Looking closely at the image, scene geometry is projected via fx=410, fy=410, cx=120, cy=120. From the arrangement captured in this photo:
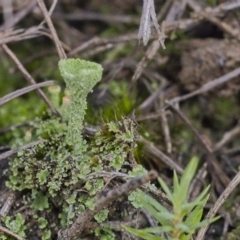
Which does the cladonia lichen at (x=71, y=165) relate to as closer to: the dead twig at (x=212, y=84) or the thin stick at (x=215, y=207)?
the thin stick at (x=215, y=207)

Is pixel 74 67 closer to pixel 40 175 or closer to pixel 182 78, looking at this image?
pixel 40 175

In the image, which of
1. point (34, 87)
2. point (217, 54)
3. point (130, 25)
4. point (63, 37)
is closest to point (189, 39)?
point (217, 54)

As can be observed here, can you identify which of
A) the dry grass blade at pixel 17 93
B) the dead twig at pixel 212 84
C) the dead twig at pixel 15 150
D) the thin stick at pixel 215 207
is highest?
the dry grass blade at pixel 17 93

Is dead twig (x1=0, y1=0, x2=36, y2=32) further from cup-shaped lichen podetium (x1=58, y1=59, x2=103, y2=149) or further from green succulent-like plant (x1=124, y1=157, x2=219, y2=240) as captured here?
green succulent-like plant (x1=124, y1=157, x2=219, y2=240)

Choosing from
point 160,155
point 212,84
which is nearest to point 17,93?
point 160,155

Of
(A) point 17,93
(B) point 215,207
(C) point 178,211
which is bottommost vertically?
(B) point 215,207

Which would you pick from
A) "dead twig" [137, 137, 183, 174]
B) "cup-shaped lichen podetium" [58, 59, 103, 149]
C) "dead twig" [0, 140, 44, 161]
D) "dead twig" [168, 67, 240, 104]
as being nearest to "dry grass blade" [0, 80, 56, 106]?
"dead twig" [0, 140, 44, 161]

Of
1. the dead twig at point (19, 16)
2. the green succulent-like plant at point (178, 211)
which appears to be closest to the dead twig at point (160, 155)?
the green succulent-like plant at point (178, 211)

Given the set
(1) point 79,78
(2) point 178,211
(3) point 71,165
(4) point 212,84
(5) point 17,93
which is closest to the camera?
(2) point 178,211

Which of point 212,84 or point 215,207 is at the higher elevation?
point 212,84

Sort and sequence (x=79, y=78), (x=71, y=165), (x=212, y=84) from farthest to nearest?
1. (x=212, y=84)
2. (x=71, y=165)
3. (x=79, y=78)

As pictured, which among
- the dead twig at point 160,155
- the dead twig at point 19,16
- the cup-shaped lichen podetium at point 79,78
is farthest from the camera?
the dead twig at point 19,16

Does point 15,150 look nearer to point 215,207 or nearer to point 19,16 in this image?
point 215,207

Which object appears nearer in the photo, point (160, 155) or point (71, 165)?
point (71, 165)
